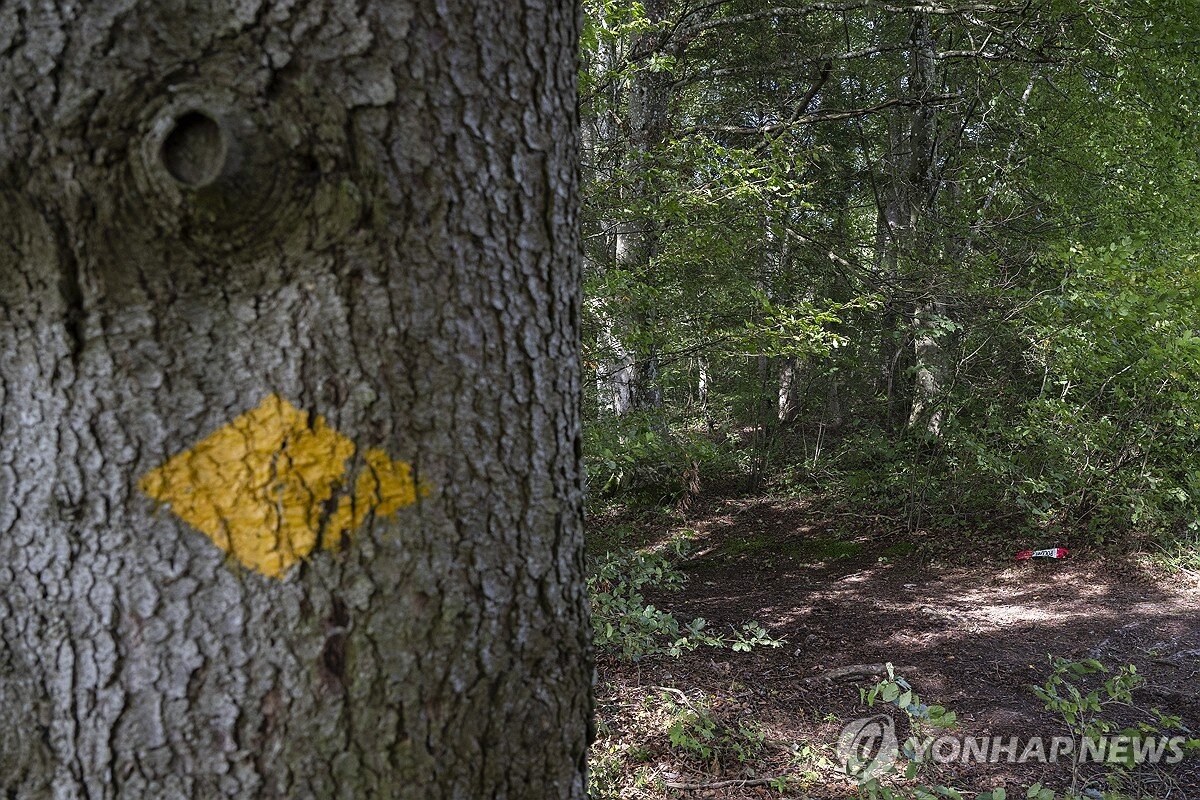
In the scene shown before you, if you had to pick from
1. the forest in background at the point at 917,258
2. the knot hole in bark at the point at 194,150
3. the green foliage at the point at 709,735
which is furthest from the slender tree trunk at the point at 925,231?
the knot hole in bark at the point at 194,150

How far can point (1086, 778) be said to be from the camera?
3045mm

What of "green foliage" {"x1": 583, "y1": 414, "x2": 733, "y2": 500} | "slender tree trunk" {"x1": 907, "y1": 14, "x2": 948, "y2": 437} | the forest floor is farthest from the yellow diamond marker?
"slender tree trunk" {"x1": 907, "y1": 14, "x2": 948, "y2": 437}

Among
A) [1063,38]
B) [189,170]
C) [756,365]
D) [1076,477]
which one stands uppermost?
[1063,38]

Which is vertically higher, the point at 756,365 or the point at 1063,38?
the point at 1063,38

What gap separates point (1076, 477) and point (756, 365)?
16.4 ft

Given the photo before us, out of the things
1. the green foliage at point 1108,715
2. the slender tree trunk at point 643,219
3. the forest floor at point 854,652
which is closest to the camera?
the green foliage at point 1108,715

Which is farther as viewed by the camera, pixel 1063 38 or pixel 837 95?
pixel 837 95

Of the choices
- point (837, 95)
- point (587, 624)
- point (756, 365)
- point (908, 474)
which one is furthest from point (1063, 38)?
point (587, 624)

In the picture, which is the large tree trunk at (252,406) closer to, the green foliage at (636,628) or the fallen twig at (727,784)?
the fallen twig at (727,784)

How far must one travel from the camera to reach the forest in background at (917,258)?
5516 mm

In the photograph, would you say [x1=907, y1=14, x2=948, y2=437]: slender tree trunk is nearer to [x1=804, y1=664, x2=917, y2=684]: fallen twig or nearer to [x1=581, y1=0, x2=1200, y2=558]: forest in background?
[x1=581, y1=0, x2=1200, y2=558]: forest in background

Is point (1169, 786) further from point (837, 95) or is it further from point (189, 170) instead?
point (837, 95)

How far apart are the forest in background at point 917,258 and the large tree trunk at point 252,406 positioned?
386 cm

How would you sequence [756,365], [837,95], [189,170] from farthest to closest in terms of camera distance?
1. [756,365]
2. [837,95]
3. [189,170]
